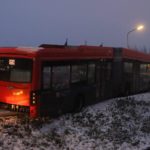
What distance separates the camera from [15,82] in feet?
55.2

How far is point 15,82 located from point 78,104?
4012mm

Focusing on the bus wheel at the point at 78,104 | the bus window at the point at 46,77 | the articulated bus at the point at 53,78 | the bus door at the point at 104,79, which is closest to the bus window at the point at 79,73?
the articulated bus at the point at 53,78

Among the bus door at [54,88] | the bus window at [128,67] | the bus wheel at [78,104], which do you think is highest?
the bus window at [128,67]

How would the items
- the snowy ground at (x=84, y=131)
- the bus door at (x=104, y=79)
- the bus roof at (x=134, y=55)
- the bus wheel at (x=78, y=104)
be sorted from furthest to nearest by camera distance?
the bus roof at (x=134, y=55), the bus door at (x=104, y=79), the bus wheel at (x=78, y=104), the snowy ground at (x=84, y=131)

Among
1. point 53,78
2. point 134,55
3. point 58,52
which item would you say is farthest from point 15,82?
point 134,55

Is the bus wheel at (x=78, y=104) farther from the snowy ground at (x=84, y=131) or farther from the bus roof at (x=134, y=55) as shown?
the bus roof at (x=134, y=55)

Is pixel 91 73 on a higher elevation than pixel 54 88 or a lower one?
higher

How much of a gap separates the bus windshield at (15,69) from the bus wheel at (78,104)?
143 inches

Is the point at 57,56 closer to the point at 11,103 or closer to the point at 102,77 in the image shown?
the point at 11,103

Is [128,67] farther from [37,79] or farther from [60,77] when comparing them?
[37,79]

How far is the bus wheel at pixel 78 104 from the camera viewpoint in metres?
19.8

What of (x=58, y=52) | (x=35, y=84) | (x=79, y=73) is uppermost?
(x=58, y=52)

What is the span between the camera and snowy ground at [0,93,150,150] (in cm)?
1409

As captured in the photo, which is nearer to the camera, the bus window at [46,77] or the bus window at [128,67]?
the bus window at [46,77]
